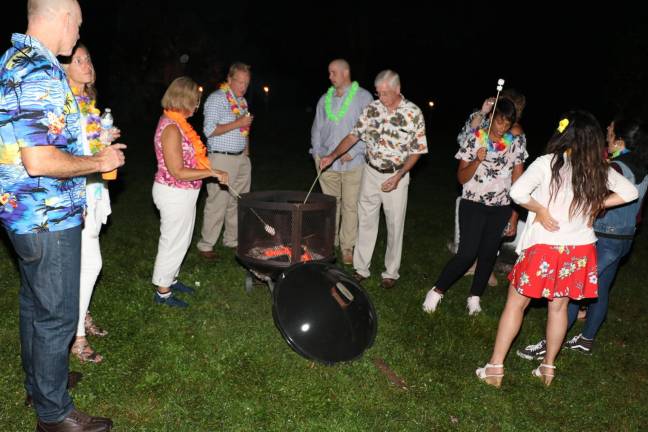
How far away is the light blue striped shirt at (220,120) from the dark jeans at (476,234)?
2.40 meters

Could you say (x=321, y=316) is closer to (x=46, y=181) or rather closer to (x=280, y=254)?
(x=280, y=254)

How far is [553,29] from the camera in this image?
1970cm

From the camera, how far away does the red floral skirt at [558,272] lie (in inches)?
143

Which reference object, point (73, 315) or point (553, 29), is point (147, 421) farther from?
point (553, 29)

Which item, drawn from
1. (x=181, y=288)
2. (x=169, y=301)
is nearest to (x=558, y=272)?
(x=169, y=301)

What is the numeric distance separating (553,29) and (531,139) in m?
4.02

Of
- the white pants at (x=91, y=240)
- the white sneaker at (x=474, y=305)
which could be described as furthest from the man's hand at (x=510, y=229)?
the white pants at (x=91, y=240)

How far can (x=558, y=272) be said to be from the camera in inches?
144

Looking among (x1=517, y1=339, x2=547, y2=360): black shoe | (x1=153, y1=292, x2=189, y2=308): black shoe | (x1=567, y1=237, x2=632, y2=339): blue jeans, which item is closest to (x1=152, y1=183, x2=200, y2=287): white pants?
(x1=153, y1=292, x2=189, y2=308): black shoe

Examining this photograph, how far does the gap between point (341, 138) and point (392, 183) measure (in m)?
1.09

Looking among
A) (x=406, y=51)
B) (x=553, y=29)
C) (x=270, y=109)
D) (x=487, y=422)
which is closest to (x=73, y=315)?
(x=487, y=422)

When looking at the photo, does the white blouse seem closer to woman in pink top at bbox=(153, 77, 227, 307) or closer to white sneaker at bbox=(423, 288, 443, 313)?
white sneaker at bbox=(423, 288, 443, 313)

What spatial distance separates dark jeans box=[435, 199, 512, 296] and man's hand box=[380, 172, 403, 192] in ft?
2.01

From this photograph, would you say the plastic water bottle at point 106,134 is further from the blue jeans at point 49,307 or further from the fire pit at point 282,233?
the fire pit at point 282,233
